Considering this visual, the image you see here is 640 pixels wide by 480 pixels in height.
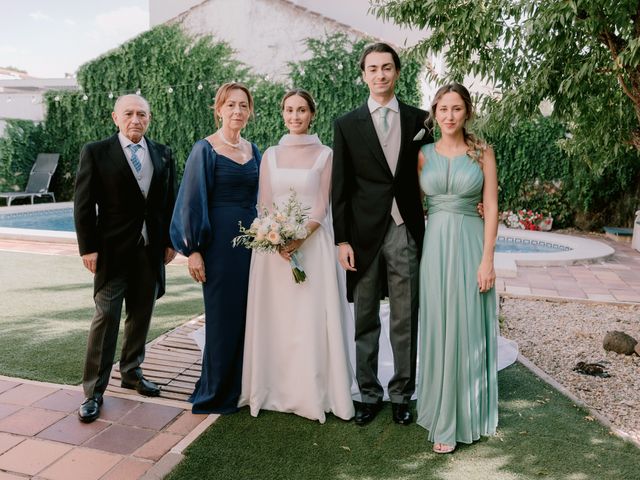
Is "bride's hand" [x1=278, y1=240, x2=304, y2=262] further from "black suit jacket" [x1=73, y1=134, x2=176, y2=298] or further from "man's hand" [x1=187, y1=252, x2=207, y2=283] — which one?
"black suit jacket" [x1=73, y1=134, x2=176, y2=298]

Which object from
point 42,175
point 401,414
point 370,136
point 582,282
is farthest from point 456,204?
point 42,175

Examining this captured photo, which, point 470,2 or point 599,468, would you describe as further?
point 470,2

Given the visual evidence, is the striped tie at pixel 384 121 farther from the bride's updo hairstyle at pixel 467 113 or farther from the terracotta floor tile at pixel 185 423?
the terracotta floor tile at pixel 185 423

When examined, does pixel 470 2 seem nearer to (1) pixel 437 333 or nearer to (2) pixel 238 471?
(1) pixel 437 333

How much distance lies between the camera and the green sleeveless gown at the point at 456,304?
295 centimetres

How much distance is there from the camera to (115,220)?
331cm

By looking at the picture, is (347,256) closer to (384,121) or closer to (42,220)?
(384,121)

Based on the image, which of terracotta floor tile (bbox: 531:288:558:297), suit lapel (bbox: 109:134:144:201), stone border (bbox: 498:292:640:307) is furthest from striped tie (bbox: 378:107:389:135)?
terracotta floor tile (bbox: 531:288:558:297)

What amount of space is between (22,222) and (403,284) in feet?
40.8

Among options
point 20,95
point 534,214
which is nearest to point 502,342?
point 534,214

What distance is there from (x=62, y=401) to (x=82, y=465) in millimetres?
837

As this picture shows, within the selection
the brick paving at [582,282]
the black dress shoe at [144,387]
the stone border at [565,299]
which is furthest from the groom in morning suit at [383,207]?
the brick paving at [582,282]

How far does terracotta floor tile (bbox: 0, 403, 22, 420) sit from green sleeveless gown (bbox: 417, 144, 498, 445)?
2471 mm

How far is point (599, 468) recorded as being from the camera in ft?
9.03
